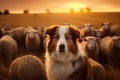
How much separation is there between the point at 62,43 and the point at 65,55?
1.00 ft

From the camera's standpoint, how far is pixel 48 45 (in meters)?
5.64

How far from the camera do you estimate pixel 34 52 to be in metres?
15.5

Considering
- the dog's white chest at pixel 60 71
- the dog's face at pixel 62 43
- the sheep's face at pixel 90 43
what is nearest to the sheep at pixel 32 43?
the sheep's face at pixel 90 43

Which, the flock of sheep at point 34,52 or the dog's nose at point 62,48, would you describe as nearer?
the dog's nose at point 62,48

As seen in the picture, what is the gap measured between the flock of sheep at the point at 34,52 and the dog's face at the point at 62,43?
182 cm

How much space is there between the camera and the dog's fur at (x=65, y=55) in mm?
5434

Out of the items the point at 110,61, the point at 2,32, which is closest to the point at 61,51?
the point at 110,61

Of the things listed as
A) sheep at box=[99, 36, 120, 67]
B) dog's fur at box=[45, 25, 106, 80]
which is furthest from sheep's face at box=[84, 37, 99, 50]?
dog's fur at box=[45, 25, 106, 80]

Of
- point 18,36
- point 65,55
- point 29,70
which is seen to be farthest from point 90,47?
point 18,36

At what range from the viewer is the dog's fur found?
5.43 metres

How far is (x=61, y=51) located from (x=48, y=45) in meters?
0.33

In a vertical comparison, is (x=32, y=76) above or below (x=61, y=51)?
below

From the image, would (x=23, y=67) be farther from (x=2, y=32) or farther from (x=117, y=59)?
(x=2, y=32)

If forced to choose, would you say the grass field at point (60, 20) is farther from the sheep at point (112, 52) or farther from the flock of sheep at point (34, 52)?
the sheep at point (112, 52)
